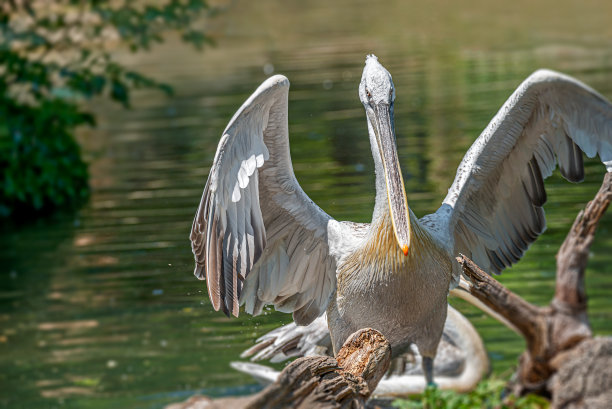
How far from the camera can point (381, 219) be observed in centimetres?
434

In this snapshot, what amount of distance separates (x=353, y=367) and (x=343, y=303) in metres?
0.74

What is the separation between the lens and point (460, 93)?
15648 mm

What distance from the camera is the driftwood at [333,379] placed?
11.7 ft

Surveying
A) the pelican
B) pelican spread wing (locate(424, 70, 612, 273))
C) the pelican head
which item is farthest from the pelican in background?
the pelican head

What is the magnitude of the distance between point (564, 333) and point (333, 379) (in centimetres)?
90

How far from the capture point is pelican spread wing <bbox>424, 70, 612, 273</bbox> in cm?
439

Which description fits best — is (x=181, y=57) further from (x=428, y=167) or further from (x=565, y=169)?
(x=565, y=169)

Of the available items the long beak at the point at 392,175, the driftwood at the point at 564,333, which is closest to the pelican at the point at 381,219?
the long beak at the point at 392,175

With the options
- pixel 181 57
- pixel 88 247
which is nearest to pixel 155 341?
pixel 88 247

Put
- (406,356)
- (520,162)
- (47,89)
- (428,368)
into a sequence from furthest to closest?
1. (47,89)
2. (406,356)
3. (428,368)
4. (520,162)

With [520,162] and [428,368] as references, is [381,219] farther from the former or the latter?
[428,368]

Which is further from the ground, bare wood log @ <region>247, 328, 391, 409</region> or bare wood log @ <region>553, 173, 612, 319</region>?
bare wood log @ <region>553, 173, 612, 319</region>

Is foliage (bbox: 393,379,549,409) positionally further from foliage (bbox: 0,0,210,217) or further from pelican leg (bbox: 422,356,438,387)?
foliage (bbox: 0,0,210,217)

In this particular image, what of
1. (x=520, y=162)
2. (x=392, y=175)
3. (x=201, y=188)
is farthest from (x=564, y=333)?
(x=201, y=188)
